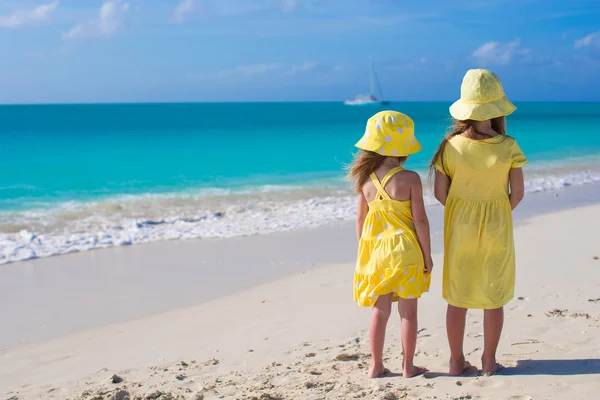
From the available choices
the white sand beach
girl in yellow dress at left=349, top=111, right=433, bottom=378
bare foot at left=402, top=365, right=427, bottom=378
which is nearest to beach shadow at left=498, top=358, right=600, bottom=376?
the white sand beach

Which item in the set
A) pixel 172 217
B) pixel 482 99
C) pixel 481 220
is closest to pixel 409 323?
pixel 481 220

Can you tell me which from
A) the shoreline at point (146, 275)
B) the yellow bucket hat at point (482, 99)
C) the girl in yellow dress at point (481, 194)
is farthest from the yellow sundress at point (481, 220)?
the shoreline at point (146, 275)

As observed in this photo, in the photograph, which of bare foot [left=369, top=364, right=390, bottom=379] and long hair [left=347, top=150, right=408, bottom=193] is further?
bare foot [left=369, top=364, right=390, bottom=379]

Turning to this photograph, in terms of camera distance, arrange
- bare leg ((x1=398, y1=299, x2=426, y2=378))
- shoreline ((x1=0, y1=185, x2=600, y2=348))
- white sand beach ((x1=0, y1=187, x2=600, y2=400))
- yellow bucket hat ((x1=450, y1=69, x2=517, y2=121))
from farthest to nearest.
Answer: shoreline ((x1=0, y1=185, x2=600, y2=348))
white sand beach ((x1=0, y1=187, x2=600, y2=400))
bare leg ((x1=398, y1=299, x2=426, y2=378))
yellow bucket hat ((x1=450, y1=69, x2=517, y2=121))

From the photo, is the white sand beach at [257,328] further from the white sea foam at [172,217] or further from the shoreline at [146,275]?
the white sea foam at [172,217]

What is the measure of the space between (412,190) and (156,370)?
6.55 feet

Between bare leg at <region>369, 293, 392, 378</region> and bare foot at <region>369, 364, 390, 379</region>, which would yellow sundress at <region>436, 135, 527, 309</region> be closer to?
bare leg at <region>369, 293, 392, 378</region>

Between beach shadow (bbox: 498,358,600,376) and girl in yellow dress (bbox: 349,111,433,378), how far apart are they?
0.61 metres

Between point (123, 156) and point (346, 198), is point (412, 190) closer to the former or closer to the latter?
point (346, 198)

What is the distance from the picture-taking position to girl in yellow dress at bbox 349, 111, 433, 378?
10.4ft

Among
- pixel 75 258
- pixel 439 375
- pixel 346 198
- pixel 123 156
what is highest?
pixel 123 156

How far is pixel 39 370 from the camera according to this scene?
161 inches

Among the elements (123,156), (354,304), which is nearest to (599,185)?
(354,304)

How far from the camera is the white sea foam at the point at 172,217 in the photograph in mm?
8523
